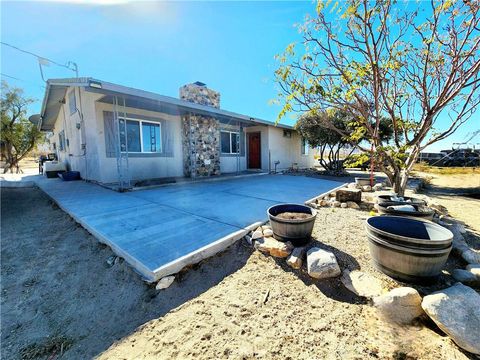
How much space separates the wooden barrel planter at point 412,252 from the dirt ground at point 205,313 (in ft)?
0.44

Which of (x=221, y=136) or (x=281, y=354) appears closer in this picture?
(x=281, y=354)

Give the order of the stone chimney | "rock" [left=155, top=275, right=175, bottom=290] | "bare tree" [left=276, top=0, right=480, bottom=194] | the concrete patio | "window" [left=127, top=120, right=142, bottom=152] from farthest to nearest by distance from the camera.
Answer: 1. the stone chimney
2. "window" [left=127, top=120, right=142, bottom=152]
3. "bare tree" [left=276, top=0, right=480, bottom=194]
4. the concrete patio
5. "rock" [left=155, top=275, right=175, bottom=290]

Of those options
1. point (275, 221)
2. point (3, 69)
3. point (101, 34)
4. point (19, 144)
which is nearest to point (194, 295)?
point (275, 221)

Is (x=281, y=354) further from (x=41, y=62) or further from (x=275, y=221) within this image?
(x=41, y=62)

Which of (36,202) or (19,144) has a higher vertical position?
(19,144)

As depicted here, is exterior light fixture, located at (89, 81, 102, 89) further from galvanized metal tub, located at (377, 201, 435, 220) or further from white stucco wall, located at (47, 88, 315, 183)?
galvanized metal tub, located at (377, 201, 435, 220)

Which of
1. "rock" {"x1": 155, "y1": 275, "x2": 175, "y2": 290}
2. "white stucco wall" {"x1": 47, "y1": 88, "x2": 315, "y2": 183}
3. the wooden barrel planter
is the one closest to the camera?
the wooden barrel planter

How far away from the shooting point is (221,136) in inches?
439

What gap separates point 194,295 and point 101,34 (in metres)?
10.4

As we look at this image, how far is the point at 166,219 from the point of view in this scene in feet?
12.6

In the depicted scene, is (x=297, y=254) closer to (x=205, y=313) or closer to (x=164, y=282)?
(x=205, y=313)

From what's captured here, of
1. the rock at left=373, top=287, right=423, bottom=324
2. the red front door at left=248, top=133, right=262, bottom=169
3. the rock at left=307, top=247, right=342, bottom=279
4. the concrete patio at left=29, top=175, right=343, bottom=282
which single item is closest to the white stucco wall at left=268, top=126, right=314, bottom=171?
the red front door at left=248, top=133, right=262, bottom=169

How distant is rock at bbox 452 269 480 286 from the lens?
2.08 m

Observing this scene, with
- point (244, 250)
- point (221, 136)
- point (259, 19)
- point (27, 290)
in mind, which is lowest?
point (27, 290)
